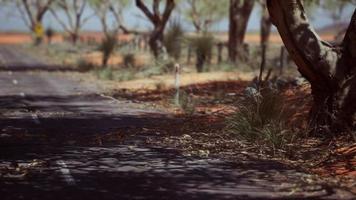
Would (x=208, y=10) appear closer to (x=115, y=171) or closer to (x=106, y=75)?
(x=106, y=75)

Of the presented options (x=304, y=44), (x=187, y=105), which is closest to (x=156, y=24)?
(x=187, y=105)

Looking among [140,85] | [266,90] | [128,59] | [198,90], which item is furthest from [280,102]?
[128,59]

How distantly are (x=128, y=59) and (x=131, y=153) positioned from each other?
→ 2292 cm

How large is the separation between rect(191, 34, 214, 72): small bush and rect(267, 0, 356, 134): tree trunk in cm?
1603

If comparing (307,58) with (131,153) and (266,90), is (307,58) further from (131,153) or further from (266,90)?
(131,153)

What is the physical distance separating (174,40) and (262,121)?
20.5 metres

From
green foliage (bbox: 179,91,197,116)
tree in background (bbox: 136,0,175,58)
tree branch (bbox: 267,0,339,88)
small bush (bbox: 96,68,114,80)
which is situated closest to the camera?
tree branch (bbox: 267,0,339,88)

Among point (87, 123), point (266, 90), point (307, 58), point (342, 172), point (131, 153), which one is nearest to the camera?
point (342, 172)

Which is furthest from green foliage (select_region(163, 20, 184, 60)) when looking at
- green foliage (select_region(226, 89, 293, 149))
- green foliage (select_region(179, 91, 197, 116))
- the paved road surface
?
green foliage (select_region(226, 89, 293, 149))

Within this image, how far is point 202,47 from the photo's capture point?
2841 cm

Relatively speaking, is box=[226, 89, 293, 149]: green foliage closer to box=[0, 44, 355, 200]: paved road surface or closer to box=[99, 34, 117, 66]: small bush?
box=[0, 44, 355, 200]: paved road surface

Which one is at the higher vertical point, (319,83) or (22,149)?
(319,83)

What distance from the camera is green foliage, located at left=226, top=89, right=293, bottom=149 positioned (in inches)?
440

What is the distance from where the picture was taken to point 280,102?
40.8 feet
